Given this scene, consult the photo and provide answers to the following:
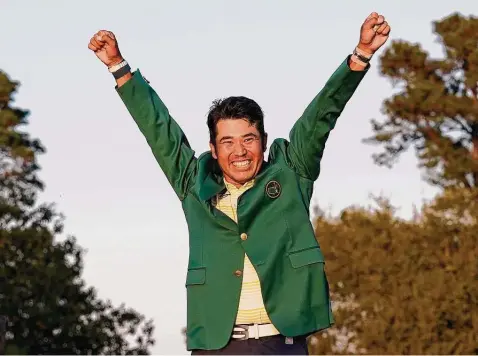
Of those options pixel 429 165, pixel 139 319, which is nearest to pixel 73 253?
pixel 139 319

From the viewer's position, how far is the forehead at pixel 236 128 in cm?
673

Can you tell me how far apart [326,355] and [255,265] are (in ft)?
71.1

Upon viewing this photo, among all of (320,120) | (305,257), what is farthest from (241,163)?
(305,257)

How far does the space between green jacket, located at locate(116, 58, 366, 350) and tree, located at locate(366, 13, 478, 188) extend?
80.7 feet

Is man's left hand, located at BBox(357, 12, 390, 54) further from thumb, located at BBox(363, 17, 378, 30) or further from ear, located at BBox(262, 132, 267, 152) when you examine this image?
ear, located at BBox(262, 132, 267, 152)

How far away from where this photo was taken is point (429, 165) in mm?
31719

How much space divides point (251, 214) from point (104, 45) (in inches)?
40.7

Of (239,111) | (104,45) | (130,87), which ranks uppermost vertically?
(104,45)

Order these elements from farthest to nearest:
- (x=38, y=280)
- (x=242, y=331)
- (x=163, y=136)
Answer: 1. (x=38, y=280)
2. (x=163, y=136)
3. (x=242, y=331)

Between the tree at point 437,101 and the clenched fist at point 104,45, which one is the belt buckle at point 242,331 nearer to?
the clenched fist at point 104,45

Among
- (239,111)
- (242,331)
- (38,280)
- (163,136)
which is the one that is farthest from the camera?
(38,280)

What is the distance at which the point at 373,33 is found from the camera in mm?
6793

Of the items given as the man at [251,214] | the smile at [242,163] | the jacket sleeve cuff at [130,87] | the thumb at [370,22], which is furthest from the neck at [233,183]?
the thumb at [370,22]

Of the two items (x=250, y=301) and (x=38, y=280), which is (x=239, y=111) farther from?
(x=38, y=280)
